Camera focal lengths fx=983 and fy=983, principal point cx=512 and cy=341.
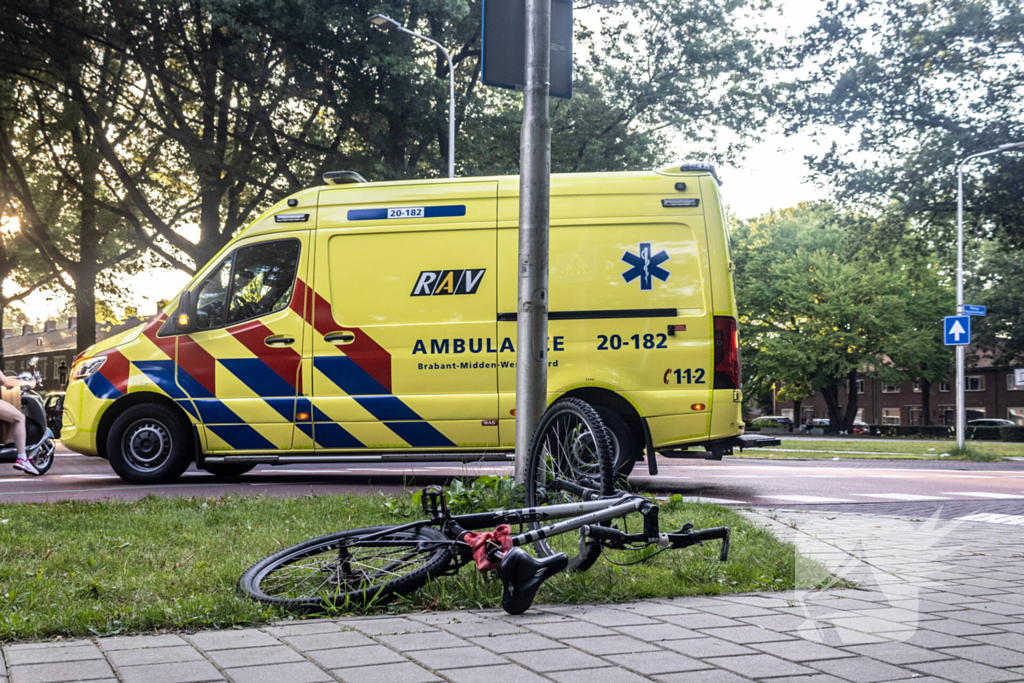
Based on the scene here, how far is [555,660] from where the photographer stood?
10.0 ft

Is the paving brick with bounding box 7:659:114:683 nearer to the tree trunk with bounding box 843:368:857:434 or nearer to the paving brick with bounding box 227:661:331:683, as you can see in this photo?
the paving brick with bounding box 227:661:331:683

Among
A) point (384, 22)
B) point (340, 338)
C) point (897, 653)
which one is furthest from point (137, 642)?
point (384, 22)

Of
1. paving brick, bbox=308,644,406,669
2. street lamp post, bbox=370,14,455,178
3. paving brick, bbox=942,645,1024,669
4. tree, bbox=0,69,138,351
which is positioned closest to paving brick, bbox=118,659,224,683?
paving brick, bbox=308,644,406,669

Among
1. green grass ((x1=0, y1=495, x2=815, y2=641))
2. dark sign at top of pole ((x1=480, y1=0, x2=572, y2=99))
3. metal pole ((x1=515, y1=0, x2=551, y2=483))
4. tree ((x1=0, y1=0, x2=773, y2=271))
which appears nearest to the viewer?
green grass ((x1=0, y1=495, x2=815, y2=641))

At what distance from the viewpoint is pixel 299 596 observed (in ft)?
12.2

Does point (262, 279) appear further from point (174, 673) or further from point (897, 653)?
point (897, 653)

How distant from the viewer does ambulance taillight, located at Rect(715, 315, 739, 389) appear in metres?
8.77

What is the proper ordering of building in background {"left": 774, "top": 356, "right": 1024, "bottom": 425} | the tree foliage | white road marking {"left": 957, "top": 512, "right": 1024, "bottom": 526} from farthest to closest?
building in background {"left": 774, "top": 356, "right": 1024, "bottom": 425} < the tree foliage < white road marking {"left": 957, "top": 512, "right": 1024, "bottom": 526}

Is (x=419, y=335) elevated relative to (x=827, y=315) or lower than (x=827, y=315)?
lower

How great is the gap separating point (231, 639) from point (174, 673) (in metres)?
0.40

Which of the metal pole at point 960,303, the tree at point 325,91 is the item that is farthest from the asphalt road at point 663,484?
the metal pole at point 960,303

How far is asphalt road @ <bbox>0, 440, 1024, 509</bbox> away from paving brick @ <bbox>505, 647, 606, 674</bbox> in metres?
4.34

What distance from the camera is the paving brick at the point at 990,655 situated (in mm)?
3105

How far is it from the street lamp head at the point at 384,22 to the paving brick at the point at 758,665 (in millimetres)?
15202
